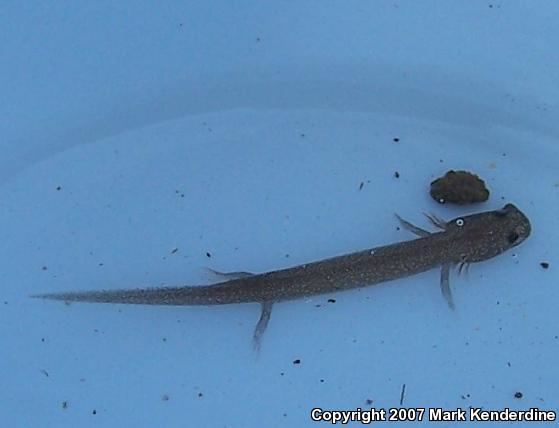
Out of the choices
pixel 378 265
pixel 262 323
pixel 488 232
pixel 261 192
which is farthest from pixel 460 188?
pixel 262 323

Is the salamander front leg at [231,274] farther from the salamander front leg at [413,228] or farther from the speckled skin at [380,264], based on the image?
the salamander front leg at [413,228]

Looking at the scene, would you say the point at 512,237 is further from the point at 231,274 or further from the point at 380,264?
the point at 231,274

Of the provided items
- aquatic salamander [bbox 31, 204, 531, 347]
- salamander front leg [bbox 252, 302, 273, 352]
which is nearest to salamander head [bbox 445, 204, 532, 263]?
aquatic salamander [bbox 31, 204, 531, 347]

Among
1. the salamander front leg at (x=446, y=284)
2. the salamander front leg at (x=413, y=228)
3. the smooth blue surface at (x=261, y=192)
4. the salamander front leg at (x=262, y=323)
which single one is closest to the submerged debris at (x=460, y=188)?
the smooth blue surface at (x=261, y=192)

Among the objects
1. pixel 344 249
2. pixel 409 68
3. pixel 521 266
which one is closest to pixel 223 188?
pixel 344 249

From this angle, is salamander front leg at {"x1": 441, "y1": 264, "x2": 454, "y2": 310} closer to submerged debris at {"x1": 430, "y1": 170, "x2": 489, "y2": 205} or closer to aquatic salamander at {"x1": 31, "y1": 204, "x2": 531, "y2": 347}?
aquatic salamander at {"x1": 31, "y1": 204, "x2": 531, "y2": 347}

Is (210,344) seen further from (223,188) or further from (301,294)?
(223,188)
